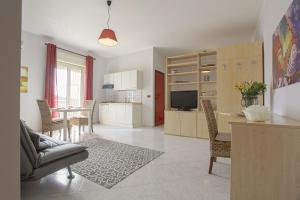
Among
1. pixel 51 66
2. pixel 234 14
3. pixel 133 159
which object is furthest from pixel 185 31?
pixel 51 66

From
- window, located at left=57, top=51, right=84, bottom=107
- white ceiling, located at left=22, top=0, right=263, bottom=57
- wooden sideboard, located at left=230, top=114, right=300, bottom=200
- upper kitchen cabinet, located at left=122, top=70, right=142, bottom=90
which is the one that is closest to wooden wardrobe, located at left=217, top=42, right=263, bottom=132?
white ceiling, located at left=22, top=0, right=263, bottom=57

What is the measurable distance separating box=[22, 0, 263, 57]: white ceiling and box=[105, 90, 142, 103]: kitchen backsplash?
1.90m

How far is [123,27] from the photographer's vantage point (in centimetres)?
446

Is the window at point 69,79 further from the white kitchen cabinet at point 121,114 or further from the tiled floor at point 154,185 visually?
the tiled floor at point 154,185

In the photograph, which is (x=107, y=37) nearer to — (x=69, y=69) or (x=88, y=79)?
(x=69, y=69)

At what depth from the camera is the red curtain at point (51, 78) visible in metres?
5.16

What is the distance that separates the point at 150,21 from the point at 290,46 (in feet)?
10.4

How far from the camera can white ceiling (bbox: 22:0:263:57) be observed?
11.1 ft

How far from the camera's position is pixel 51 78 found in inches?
206

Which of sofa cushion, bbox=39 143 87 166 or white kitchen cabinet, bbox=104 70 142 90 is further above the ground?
white kitchen cabinet, bbox=104 70 142 90

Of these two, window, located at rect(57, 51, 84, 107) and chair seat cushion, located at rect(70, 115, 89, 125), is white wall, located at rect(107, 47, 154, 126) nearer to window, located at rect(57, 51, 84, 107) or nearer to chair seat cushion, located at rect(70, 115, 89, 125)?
window, located at rect(57, 51, 84, 107)

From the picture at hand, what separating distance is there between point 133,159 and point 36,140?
1.50 m

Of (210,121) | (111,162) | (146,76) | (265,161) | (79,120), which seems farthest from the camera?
(146,76)

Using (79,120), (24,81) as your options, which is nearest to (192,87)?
(79,120)
